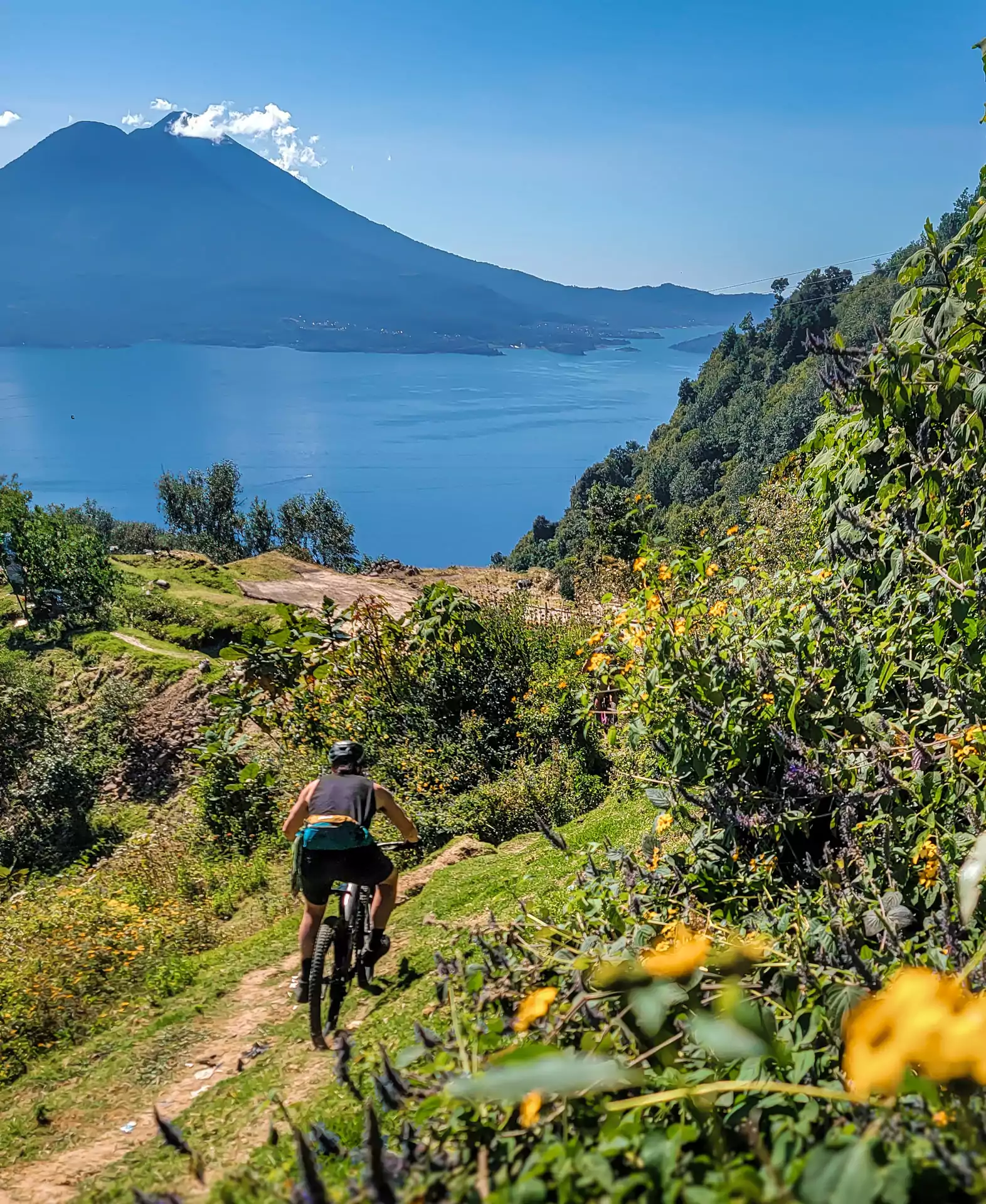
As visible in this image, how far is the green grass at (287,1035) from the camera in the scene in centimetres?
367

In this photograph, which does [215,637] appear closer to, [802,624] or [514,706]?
[514,706]

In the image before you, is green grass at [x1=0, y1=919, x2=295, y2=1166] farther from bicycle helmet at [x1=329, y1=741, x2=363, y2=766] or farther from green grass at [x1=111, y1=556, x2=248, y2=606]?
green grass at [x1=111, y1=556, x2=248, y2=606]

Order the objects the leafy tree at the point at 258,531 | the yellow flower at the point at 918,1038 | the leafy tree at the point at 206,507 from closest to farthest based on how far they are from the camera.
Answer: the yellow flower at the point at 918,1038 < the leafy tree at the point at 206,507 < the leafy tree at the point at 258,531

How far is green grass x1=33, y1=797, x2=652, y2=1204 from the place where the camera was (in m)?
3.67

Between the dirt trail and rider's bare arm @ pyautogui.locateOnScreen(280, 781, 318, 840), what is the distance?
125 centimetres

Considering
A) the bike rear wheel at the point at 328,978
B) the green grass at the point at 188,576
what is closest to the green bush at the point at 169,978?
the bike rear wheel at the point at 328,978

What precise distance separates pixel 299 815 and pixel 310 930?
2.36 feet

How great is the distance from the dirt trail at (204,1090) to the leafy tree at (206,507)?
228 ft

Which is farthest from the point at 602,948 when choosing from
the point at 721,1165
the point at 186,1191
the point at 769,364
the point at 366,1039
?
the point at 769,364

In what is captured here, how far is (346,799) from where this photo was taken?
176 inches

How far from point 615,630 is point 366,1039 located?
2656 millimetres

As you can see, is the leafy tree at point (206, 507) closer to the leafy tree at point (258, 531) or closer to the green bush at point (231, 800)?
the leafy tree at point (258, 531)

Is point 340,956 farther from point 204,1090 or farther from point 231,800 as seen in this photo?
point 231,800

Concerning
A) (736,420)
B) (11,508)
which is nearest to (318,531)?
(11,508)
